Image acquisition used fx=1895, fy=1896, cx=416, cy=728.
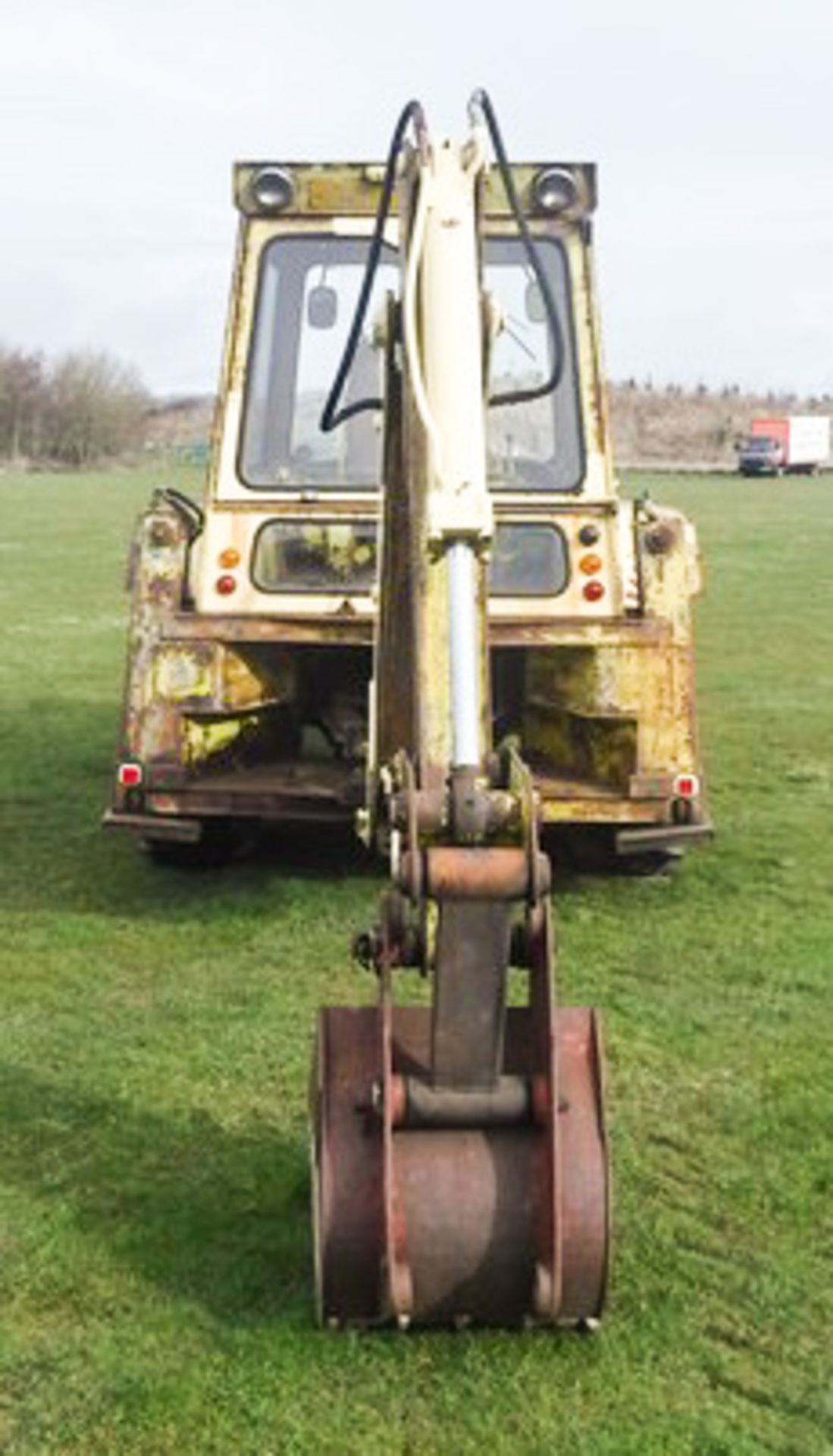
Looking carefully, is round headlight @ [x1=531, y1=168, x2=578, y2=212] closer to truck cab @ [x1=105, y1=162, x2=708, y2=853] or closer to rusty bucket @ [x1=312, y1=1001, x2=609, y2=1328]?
truck cab @ [x1=105, y1=162, x2=708, y2=853]

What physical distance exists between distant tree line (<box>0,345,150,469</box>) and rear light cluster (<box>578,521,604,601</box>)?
70053 millimetres

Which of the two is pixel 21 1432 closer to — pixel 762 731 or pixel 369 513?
pixel 369 513

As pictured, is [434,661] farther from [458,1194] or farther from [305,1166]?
[305,1166]

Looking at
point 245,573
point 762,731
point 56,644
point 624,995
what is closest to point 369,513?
point 245,573

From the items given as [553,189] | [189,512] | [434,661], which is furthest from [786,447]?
[434,661]

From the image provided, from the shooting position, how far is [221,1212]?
14.5ft

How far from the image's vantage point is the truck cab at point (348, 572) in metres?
6.85

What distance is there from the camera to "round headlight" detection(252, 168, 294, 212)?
293 inches

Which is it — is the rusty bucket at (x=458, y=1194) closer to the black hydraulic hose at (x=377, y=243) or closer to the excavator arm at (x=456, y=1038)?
the excavator arm at (x=456, y=1038)

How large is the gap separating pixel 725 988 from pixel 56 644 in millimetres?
11311

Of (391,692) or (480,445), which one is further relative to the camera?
(391,692)

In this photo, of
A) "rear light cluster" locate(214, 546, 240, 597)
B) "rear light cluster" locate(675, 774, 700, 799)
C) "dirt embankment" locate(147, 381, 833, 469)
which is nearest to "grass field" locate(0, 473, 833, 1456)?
"rear light cluster" locate(675, 774, 700, 799)

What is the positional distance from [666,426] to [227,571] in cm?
6877

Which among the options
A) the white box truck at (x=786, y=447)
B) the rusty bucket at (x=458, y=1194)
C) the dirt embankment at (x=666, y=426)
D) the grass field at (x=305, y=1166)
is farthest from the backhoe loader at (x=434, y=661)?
the dirt embankment at (x=666, y=426)
